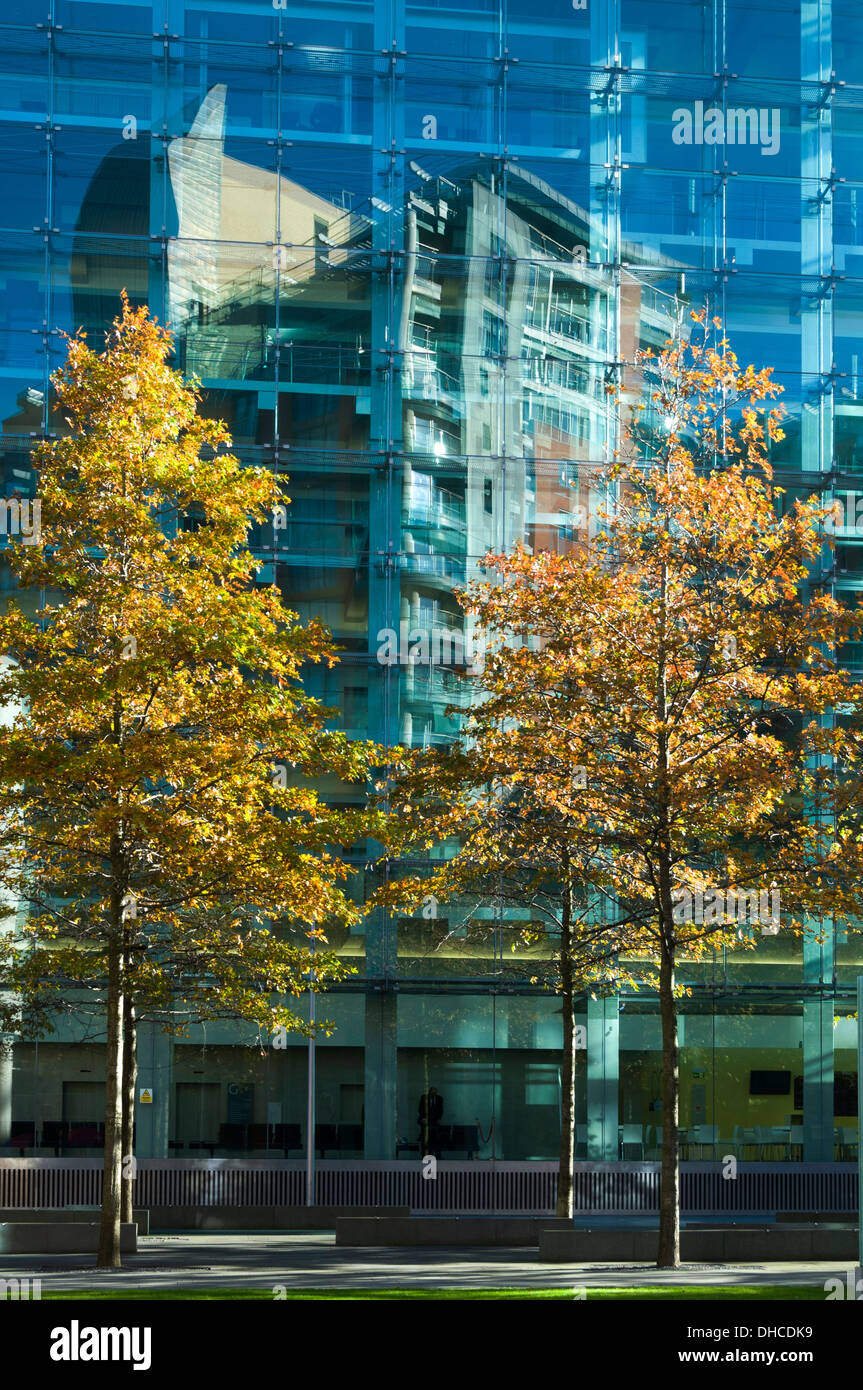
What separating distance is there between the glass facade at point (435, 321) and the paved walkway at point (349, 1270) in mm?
7905

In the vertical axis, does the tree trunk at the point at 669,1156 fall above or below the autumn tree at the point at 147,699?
below

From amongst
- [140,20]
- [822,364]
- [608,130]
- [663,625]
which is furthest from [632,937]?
[140,20]

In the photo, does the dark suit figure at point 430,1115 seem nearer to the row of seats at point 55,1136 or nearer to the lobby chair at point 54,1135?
the row of seats at point 55,1136

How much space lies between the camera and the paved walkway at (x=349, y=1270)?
15.6m

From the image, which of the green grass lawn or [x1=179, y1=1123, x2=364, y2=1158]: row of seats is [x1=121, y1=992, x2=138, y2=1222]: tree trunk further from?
the green grass lawn

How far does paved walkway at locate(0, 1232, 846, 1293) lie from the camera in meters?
15.6

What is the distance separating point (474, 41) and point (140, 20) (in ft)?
20.3

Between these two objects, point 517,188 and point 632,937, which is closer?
point 632,937

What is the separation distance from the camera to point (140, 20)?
30.7m

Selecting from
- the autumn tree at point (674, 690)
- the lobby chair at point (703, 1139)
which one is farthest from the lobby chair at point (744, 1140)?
the autumn tree at point (674, 690)

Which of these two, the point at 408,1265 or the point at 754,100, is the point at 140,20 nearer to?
the point at 754,100

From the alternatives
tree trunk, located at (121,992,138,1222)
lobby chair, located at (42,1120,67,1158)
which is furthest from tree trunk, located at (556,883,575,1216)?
lobby chair, located at (42,1120,67,1158)

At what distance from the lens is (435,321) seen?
102ft

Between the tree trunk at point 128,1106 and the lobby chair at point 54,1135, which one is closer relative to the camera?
the tree trunk at point 128,1106
